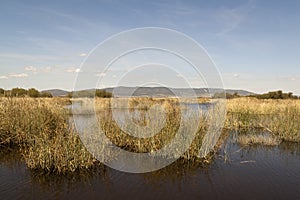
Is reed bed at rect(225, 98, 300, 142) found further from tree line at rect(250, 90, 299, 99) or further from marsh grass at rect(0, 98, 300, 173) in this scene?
tree line at rect(250, 90, 299, 99)

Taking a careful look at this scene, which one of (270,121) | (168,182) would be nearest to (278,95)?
(270,121)

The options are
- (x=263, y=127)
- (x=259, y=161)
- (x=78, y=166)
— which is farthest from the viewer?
(x=263, y=127)

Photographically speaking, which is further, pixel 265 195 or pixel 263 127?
pixel 263 127

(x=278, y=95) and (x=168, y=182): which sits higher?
(x=278, y=95)

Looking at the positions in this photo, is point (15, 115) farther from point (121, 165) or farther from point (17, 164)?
point (121, 165)

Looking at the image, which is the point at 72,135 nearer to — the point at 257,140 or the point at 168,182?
the point at 168,182

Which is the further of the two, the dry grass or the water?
the dry grass

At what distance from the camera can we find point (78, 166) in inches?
277

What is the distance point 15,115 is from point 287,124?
12.1 m

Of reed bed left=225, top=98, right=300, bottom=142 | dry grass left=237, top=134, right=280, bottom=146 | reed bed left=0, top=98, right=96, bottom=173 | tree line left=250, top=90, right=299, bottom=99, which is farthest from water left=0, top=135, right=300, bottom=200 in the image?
tree line left=250, top=90, right=299, bottom=99

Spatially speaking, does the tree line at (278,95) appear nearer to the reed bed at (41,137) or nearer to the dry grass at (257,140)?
the dry grass at (257,140)

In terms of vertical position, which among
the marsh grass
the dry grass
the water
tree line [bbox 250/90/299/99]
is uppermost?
tree line [bbox 250/90/299/99]

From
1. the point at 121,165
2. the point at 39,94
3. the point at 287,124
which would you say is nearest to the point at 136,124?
the point at 121,165

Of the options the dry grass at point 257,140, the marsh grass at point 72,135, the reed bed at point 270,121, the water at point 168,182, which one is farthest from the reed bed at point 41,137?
the reed bed at point 270,121
